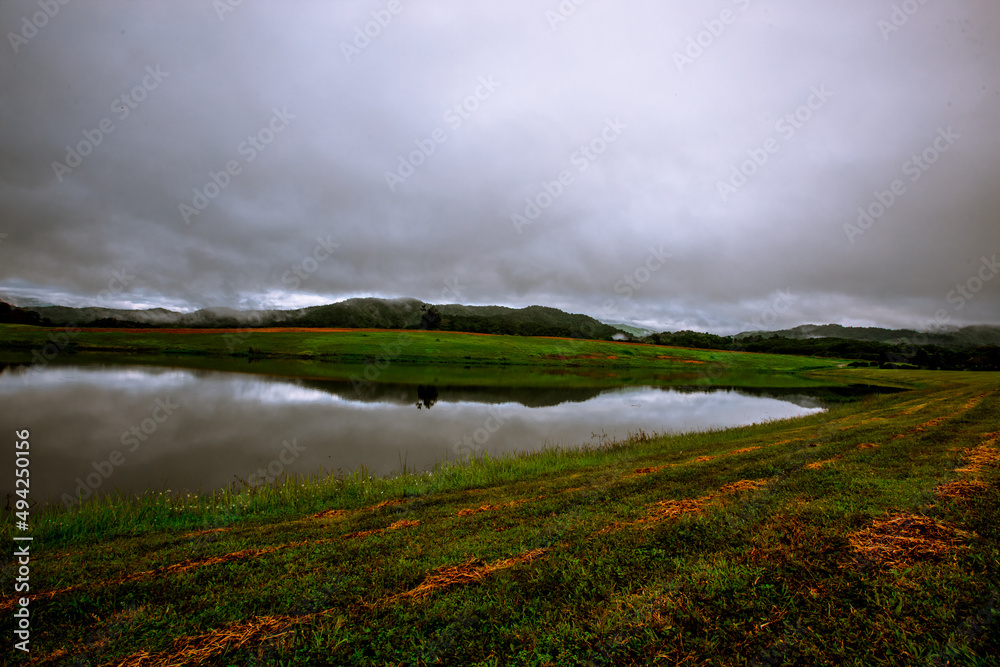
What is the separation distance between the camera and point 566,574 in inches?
229

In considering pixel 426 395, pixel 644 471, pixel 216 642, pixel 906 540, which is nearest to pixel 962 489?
pixel 906 540

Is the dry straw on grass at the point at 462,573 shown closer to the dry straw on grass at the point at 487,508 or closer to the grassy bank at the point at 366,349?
the dry straw on grass at the point at 487,508

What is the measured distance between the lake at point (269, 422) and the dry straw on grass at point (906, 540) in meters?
13.2

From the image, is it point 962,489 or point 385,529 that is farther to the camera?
point 385,529

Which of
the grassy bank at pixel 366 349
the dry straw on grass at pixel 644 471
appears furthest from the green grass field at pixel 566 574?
the grassy bank at pixel 366 349

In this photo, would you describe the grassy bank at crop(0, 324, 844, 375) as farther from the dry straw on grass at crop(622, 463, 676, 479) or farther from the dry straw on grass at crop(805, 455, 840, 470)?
the dry straw on grass at crop(805, 455, 840, 470)

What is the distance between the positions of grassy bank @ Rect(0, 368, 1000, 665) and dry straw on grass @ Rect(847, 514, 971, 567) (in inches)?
1.3

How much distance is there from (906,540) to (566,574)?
4.75 meters

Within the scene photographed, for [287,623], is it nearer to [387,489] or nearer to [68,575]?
[68,575]

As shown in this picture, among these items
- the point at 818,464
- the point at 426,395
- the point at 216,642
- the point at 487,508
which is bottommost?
the point at 426,395

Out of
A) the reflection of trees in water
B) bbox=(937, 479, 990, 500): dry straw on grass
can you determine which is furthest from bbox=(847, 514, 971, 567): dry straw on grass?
the reflection of trees in water

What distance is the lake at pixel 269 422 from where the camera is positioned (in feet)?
48.6

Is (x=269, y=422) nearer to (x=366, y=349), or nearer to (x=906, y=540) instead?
(x=906, y=540)

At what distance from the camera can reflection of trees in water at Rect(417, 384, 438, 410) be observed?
101 ft
